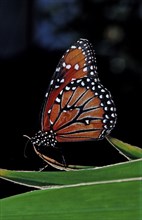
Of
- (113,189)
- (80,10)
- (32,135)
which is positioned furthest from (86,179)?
(80,10)

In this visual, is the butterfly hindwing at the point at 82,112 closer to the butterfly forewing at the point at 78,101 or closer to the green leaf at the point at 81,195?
the butterfly forewing at the point at 78,101

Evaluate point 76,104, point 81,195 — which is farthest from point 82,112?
point 81,195

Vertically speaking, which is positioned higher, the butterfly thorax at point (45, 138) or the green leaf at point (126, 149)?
the butterfly thorax at point (45, 138)

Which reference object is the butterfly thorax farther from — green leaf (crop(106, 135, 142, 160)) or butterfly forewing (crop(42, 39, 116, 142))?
green leaf (crop(106, 135, 142, 160))

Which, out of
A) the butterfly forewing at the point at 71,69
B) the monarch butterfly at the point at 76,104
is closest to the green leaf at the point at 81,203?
the monarch butterfly at the point at 76,104

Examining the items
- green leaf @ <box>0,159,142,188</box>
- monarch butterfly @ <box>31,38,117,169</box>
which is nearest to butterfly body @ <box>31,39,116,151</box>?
monarch butterfly @ <box>31,38,117,169</box>

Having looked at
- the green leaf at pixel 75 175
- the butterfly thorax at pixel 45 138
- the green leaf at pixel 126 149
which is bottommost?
the green leaf at pixel 75 175

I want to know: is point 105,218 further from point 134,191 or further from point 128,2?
point 128,2
